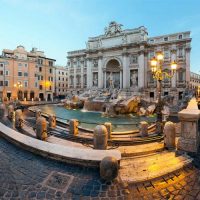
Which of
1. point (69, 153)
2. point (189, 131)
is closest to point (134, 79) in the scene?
point (189, 131)

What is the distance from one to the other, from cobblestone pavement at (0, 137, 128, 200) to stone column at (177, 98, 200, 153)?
316 centimetres

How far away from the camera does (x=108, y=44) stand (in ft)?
151

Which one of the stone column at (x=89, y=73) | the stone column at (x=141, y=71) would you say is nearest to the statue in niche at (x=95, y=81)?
the stone column at (x=89, y=73)

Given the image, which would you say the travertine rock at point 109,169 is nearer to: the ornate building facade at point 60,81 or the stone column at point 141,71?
the stone column at point 141,71

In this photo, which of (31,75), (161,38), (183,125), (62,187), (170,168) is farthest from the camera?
(31,75)

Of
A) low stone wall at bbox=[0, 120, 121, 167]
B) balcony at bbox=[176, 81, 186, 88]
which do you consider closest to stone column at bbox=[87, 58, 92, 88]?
balcony at bbox=[176, 81, 186, 88]

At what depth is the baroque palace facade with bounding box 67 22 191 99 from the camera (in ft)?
126

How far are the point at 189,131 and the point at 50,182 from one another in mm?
4723

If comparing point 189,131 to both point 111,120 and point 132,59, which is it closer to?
point 111,120

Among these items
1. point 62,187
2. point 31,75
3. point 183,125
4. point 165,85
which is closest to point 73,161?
point 62,187

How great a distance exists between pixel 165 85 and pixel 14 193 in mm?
40777

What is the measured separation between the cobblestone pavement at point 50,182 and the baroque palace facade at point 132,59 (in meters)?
37.1

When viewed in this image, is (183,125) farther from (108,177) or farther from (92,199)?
(92,199)

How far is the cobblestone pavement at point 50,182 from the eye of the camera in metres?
3.62
